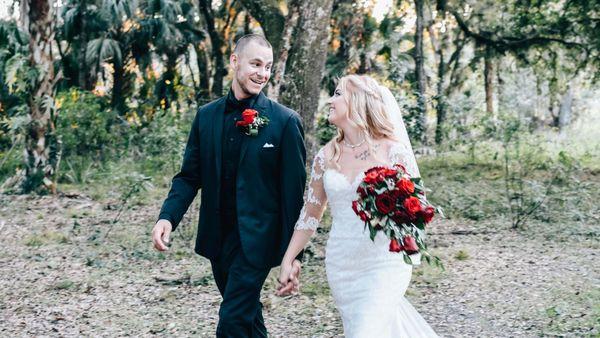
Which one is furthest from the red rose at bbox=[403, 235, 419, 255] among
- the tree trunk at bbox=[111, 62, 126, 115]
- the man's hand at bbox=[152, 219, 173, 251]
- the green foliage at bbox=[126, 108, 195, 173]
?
the tree trunk at bbox=[111, 62, 126, 115]

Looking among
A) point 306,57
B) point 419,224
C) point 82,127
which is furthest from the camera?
point 82,127

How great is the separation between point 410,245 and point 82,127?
42.6ft

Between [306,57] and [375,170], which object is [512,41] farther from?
[375,170]

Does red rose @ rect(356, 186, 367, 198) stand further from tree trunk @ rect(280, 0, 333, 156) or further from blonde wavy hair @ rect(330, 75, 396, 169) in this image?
tree trunk @ rect(280, 0, 333, 156)

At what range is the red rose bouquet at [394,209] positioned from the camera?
367cm

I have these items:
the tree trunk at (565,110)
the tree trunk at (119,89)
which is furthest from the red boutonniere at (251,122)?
the tree trunk at (565,110)

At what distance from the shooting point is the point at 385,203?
3.67 m

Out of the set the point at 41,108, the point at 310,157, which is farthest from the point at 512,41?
the point at 41,108

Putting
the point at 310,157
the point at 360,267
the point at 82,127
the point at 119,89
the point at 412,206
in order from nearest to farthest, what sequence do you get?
1. the point at 412,206
2. the point at 360,267
3. the point at 310,157
4. the point at 82,127
5. the point at 119,89

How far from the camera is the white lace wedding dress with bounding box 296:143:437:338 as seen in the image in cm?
370

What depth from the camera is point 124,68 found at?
22.2m

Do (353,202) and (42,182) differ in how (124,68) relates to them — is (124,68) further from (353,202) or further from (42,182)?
(353,202)

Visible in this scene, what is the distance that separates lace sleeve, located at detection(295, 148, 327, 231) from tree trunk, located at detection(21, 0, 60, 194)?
9623 mm

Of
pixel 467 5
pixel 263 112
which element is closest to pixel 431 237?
pixel 263 112
